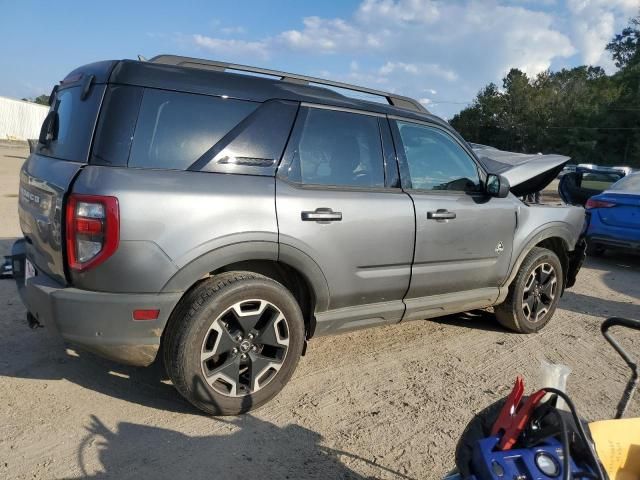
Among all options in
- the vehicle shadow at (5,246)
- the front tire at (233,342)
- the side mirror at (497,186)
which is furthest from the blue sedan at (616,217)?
the vehicle shadow at (5,246)

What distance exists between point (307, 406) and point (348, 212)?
1258 mm

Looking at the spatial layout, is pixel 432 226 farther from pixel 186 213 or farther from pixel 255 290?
pixel 186 213

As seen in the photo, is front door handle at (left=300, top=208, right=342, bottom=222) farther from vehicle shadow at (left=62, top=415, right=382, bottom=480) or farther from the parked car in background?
the parked car in background

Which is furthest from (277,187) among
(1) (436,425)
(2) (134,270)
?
(1) (436,425)

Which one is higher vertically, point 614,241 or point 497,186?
point 497,186

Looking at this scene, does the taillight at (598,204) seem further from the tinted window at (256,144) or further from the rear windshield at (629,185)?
the tinted window at (256,144)

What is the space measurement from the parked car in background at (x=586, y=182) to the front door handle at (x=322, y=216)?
8260 millimetres

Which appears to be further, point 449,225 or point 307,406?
point 449,225

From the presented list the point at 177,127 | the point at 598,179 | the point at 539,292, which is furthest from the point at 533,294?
the point at 598,179

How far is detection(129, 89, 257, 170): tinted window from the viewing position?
2.86 meters

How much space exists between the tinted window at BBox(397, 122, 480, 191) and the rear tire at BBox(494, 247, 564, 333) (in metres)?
0.98

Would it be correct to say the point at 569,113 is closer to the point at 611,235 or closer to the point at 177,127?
the point at 611,235

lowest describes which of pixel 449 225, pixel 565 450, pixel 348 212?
pixel 565 450

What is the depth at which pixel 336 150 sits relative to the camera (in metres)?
3.57
